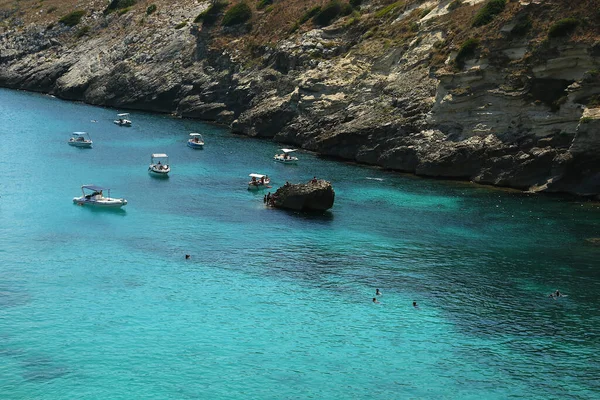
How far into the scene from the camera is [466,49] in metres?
122

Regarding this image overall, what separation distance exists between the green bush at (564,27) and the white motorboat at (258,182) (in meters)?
44.9

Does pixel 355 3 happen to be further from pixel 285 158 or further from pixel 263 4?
pixel 285 158

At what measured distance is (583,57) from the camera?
109 m

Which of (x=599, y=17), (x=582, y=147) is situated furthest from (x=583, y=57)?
(x=582, y=147)

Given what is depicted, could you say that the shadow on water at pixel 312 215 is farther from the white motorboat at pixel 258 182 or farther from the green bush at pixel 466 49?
the green bush at pixel 466 49

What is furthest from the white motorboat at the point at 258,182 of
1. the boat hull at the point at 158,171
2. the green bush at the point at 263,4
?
the green bush at the point at 263,4

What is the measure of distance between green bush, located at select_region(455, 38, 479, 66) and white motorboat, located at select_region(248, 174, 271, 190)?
1394 inches

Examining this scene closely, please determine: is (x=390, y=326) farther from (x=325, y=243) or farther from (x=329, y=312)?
(x=325, y=243)

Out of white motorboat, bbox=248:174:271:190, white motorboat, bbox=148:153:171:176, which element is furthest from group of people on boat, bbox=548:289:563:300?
white motorboat, bbox=148:153:171:176

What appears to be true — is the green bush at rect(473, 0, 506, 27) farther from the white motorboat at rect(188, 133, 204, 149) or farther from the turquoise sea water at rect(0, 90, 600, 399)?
the white motorboat at rect(188, 133, 204, 149)

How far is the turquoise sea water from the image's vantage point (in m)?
55.7

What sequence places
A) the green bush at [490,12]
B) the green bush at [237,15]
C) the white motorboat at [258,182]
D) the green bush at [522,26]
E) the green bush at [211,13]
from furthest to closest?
the green bush at [211,13], the green bush at [237,15], the green bush at [490,12], the green bush at [522,26], the white motorboat at [258,182]

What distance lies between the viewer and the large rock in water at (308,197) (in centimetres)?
9719

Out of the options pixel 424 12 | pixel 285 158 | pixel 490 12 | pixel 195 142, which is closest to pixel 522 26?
pixel 490 12
